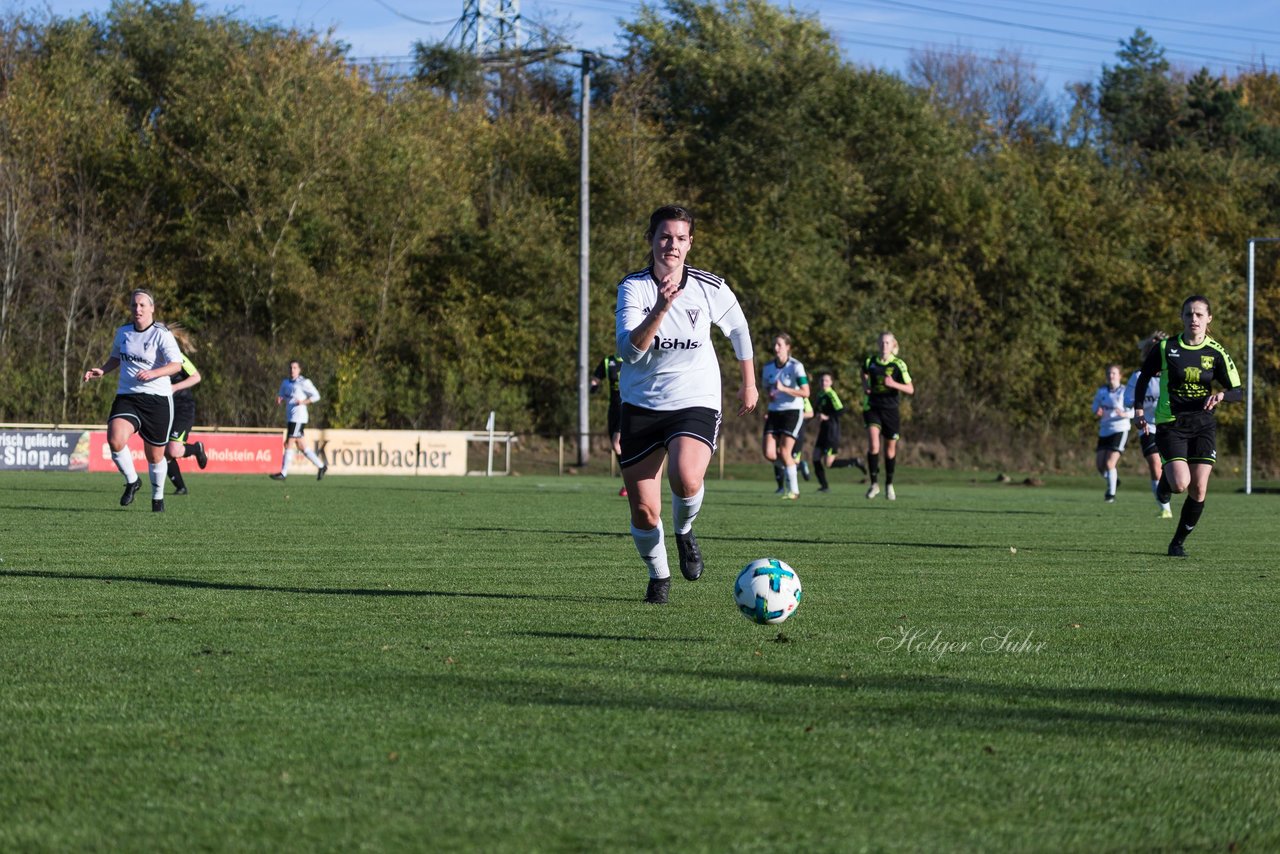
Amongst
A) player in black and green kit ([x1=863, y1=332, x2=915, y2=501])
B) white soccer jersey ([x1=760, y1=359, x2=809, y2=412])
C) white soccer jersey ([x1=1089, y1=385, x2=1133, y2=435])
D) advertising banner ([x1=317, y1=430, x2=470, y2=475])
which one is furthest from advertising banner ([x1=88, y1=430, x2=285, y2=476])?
white soccer jersey ([x1=1089, y1=385, x2=1133, y2=435])

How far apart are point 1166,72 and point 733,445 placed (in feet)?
102

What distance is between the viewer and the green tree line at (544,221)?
41500 millimetres

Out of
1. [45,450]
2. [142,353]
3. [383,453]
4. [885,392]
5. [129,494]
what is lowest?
[383,453]

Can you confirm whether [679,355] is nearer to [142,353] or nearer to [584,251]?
[142,353]

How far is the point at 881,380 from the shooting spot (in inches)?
870

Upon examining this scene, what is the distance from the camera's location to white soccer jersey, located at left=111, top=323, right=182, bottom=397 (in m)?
15.6

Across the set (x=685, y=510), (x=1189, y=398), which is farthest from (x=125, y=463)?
(x=1189, y=398)

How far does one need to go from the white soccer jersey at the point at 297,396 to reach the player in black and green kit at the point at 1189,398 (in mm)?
19740

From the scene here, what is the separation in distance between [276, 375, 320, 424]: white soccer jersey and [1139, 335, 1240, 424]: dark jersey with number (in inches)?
776

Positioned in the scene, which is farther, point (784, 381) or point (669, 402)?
point (784, 381)

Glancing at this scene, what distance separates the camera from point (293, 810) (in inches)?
144

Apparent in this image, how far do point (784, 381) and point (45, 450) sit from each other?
17641 mm

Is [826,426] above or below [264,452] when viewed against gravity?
above

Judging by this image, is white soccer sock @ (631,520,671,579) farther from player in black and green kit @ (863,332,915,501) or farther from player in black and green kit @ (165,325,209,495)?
player in black and green kit @ (863,332,915,501)
